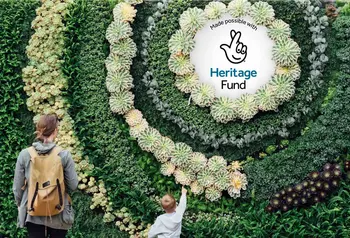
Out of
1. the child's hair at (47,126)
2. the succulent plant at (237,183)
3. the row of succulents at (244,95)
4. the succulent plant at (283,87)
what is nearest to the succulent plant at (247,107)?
the row of succulents at (244,95)

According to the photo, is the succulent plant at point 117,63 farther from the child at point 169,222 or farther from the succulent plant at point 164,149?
the child at point 169,222

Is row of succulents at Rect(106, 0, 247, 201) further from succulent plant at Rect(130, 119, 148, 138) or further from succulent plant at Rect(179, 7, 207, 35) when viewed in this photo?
succulent plant at Rect(179, 7, 207, 35)

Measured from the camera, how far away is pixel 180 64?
20.4 ft

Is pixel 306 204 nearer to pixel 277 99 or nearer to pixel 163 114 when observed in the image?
pixel 277 99

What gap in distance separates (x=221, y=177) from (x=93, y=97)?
1.44m

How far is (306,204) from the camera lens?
6.09 meters

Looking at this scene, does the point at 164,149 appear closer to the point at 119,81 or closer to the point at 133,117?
→ the point at 133,117

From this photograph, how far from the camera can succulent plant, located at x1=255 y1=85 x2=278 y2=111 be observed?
606 cm

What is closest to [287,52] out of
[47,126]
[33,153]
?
[47,126]

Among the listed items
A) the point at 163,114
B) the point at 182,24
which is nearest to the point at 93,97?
the point at 163,114

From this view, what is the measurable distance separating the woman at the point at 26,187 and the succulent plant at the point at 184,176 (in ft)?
4.93

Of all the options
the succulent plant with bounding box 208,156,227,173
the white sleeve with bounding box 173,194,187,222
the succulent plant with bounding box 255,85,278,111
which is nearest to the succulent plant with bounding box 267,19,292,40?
the succulent plant with bounding box 255,85,278,111

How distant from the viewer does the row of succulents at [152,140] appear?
621cm

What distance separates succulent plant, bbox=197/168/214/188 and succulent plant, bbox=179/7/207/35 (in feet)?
4.23
